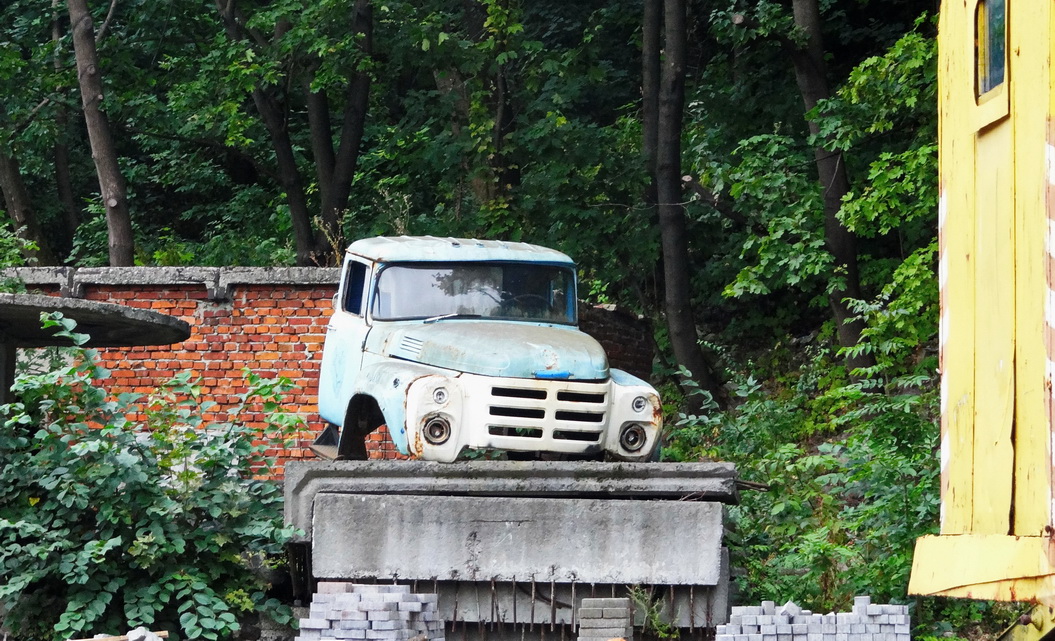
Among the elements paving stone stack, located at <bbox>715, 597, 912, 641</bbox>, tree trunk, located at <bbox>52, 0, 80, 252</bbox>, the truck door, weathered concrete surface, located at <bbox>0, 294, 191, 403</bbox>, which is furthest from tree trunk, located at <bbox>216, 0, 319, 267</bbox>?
paving stone stack, located at <bbox>715, 597, 912, 641</bbox>

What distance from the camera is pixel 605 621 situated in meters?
7.73

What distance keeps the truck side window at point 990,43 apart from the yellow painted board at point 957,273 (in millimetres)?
71

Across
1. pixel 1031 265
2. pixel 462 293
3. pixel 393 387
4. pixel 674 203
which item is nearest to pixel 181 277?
pixel 462 293

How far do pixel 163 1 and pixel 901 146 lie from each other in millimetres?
10122

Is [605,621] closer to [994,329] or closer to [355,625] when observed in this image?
[355,625]

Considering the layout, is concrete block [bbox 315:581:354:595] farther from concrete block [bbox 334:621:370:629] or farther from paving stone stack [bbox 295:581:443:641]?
concrete block [bbox 334:621:370:629]

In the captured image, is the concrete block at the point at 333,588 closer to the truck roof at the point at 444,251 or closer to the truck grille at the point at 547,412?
the truck grille at the point at 547,412

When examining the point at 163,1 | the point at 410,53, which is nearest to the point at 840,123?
the point at 410,53

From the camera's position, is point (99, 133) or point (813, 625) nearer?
point (813, 625)

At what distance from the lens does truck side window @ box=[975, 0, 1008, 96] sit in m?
5.03

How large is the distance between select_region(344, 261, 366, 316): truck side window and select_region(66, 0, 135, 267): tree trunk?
23.9 ft

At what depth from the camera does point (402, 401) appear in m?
8.65

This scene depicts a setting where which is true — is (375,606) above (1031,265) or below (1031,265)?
below

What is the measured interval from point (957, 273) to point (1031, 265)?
0.83 m
